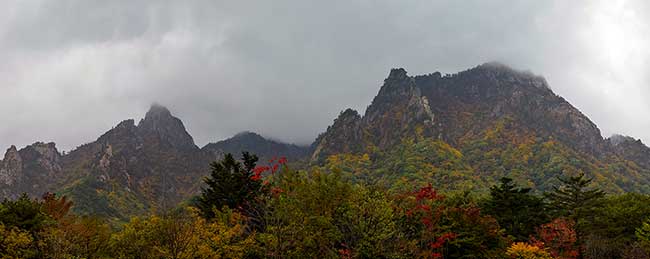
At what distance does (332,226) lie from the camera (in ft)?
151

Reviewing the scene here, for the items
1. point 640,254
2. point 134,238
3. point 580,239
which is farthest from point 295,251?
point 580,239

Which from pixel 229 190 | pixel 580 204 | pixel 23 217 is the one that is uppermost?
pixel 229 190

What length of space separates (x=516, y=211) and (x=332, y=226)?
35400 millimetres

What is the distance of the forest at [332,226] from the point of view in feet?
139

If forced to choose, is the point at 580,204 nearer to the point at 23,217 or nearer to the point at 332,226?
the point at 332,226

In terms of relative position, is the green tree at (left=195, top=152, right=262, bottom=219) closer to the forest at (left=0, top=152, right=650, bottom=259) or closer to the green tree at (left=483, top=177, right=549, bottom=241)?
the forest at (left=0, top=152, right=650, bottom=259)

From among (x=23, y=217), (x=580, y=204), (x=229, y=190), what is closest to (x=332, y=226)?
(x=229, y=190)

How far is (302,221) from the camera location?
4422cm

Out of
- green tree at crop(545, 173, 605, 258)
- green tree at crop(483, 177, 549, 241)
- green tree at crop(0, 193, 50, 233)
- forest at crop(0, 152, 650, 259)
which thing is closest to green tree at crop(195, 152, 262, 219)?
forest at crop(0, 152, 650, 259)

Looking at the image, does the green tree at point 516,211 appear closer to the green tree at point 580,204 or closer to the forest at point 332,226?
the forest at point 332,226

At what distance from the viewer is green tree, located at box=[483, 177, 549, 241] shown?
66688 mm

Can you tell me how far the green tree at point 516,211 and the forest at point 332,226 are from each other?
0.15 meters

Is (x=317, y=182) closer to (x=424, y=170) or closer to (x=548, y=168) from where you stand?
(x=424, y=170)

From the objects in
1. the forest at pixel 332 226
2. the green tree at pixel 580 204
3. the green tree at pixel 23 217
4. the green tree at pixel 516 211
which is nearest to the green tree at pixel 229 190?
the forest at pixel 332 226
